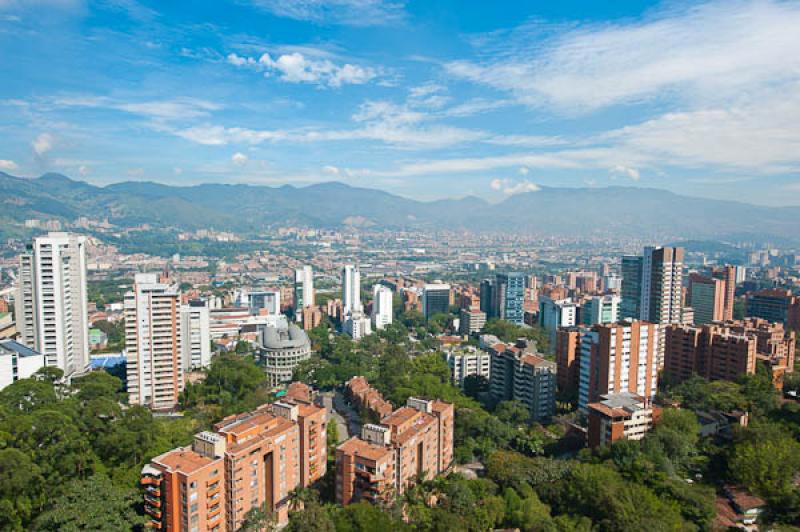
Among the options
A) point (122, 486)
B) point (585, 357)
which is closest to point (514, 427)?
point (585, 357)

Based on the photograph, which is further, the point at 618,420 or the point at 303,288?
the point at 303,288

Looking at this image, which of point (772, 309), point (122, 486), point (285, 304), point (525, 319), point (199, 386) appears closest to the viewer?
point (122, 486)

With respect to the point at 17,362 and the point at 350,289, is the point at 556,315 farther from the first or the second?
the point at 17,362

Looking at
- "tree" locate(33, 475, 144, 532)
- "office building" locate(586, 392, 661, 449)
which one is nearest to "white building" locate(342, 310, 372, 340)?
"office building" locate(586, 392, 661, 449)

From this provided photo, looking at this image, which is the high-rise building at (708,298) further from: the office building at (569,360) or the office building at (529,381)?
the office building at (529,381)

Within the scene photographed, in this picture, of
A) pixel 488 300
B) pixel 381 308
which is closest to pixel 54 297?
pixel 381 308

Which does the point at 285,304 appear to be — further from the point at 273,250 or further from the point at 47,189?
the point at 47,189

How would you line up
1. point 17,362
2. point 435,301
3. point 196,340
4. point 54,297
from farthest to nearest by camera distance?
1. point 435,301
2. point 196,340
3. point 54,297
4. point 17,362
